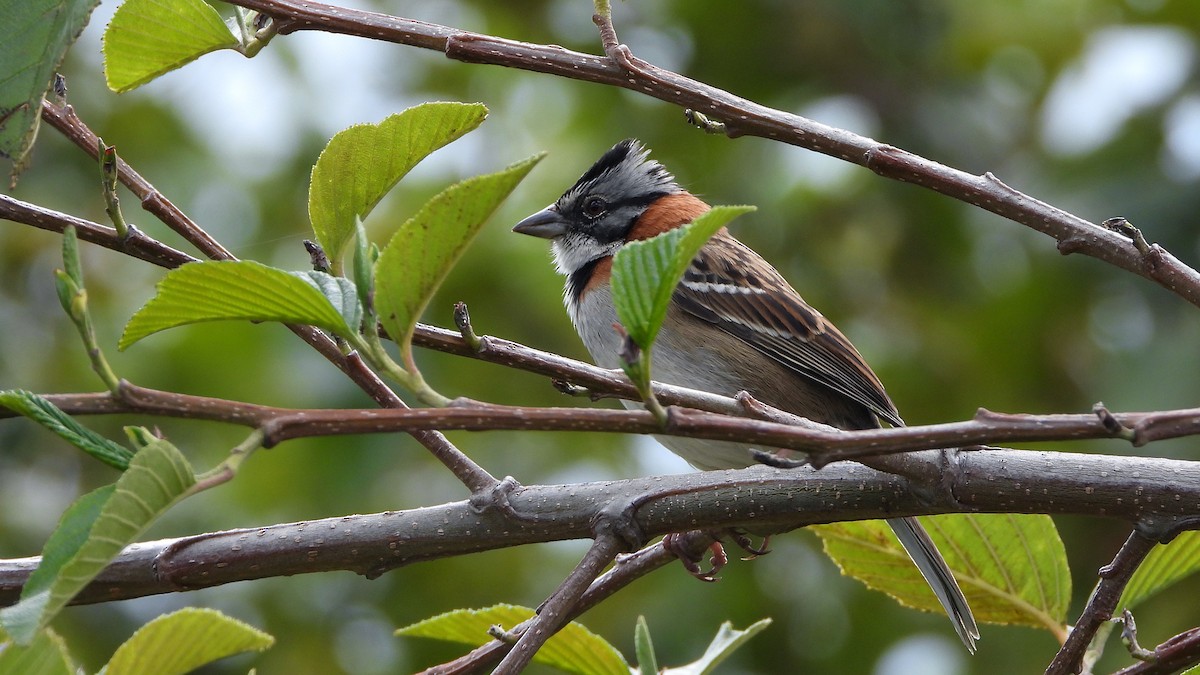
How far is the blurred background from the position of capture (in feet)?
16.7

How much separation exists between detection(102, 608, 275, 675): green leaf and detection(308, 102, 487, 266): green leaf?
54 centimetres

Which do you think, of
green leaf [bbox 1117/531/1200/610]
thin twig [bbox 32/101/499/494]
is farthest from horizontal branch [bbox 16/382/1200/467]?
green leaf [bbox 1117/531/1200/610]

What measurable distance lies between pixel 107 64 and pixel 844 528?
1.64 m

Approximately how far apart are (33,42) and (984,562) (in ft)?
6.21

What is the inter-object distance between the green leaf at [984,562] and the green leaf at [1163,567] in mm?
154

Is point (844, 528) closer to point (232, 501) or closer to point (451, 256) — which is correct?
point (451, 256)

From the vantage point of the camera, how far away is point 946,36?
653cm

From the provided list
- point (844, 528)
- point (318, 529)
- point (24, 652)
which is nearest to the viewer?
point (24, 652)

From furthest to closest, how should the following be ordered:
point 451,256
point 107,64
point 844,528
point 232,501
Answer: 1. point 232,501
2. point 844,528
3. point 107,64
4. point 451,256

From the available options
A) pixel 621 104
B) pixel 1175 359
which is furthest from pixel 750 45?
pixel 1175 359

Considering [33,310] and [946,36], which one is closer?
[33,310]

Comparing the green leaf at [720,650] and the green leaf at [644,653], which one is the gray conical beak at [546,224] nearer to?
the green leaf at [720,650]

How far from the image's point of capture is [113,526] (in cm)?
120

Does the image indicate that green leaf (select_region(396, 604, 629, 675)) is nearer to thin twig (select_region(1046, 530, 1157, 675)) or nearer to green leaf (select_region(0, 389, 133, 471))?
thin twig (select_region(1046, 530, 1157, 675))
